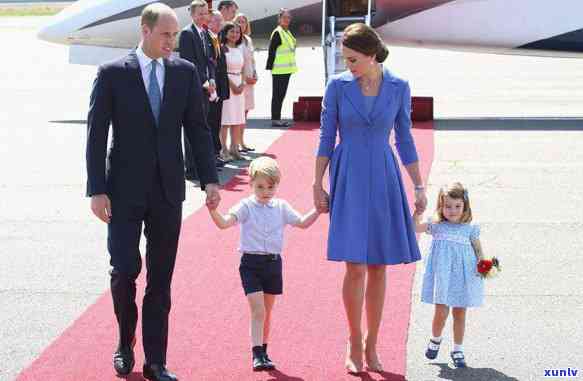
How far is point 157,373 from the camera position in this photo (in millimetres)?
5387

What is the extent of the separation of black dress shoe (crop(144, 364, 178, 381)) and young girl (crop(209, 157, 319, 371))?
46 cm

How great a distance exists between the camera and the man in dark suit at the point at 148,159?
5215 mm

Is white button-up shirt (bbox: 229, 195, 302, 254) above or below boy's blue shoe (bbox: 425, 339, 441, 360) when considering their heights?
above

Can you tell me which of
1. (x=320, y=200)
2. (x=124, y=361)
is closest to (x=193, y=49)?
(x=320, y=200)

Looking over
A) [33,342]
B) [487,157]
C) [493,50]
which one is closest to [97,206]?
[33,342]

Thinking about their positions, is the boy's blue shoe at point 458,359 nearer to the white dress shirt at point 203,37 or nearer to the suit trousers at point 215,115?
the white dress shirt at point 203,37

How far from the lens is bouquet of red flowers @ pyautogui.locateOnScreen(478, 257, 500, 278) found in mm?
5535

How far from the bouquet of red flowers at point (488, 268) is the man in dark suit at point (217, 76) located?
20.3 feet

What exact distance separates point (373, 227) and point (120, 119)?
54.7 inches

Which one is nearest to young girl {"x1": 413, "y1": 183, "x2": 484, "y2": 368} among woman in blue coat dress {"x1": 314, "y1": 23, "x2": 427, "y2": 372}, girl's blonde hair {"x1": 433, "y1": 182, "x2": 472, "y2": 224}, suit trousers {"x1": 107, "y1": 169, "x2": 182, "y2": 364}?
→ girl's blonde hair {"x1": 433, "y1": 182, "x2": 472, "y2": 224}

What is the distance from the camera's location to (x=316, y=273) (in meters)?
7.55

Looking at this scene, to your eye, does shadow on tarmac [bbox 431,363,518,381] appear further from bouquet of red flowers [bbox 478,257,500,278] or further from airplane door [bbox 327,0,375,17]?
airplane door [bbox 327,0,375,17]

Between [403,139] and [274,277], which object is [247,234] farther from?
[403,139]

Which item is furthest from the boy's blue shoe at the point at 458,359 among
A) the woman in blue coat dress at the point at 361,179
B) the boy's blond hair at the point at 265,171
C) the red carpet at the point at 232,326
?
the boy's blond hair at the point at 265,171
